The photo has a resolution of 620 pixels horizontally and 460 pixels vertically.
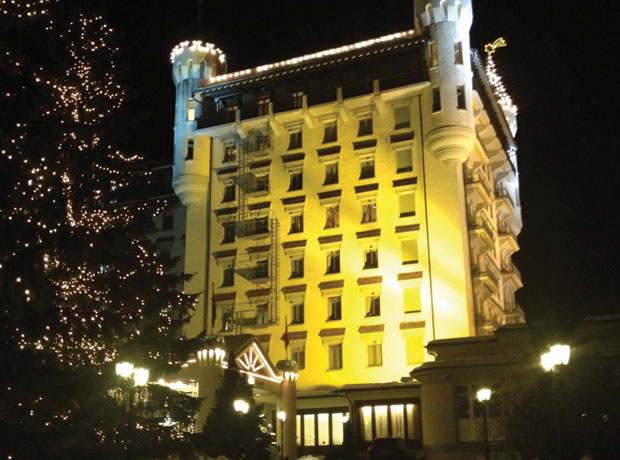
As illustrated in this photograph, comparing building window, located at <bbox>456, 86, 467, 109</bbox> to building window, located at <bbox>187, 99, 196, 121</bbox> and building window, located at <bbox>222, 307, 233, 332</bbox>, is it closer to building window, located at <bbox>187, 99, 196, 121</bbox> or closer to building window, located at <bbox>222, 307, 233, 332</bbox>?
building window, located at <bbox>187, 99, 196, 121</bbox>

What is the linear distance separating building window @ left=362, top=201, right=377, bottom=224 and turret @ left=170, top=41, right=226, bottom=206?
1213 cm

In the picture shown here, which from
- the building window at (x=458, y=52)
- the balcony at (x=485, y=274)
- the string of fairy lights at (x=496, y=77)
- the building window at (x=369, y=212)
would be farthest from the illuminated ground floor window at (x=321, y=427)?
the string of fairy lights at (x=496, y=77)

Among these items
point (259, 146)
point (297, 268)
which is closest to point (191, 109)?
point (259, 146)

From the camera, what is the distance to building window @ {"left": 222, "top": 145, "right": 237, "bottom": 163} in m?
59.0

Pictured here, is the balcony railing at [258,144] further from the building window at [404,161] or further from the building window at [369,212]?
the building window at [404,161]

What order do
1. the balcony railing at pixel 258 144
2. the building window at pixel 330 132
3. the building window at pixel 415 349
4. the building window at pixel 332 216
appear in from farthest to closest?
1. the balcony railing at pixel 258 144
2. the building window at pixel 330 132
3. the building window at pixel 332 216
4. the building window at pixel 415 349

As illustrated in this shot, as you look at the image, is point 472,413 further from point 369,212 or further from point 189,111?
point 189,111

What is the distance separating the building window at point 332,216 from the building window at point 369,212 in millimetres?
1836

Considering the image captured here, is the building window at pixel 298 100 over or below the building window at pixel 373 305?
over

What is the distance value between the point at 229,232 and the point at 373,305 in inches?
474

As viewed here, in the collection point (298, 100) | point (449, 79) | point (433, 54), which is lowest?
point (449, 79)

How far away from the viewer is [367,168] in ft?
181

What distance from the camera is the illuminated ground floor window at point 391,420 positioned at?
48.0m

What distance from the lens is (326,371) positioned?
51906 mm
